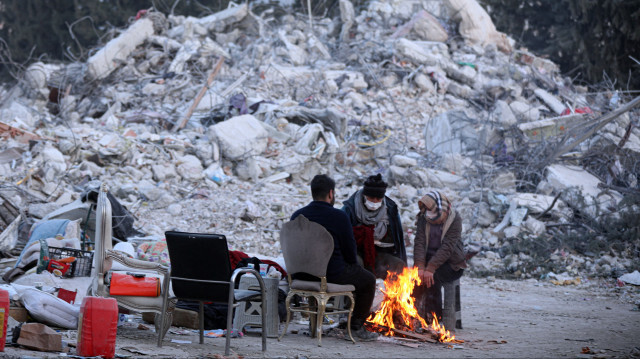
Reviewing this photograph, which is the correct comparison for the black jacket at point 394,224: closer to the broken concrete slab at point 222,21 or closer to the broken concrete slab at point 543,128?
the broken concrete slab at point 543,128

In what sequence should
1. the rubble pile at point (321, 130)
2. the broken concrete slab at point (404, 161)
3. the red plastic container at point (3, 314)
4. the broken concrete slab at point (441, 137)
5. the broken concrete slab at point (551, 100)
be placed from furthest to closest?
the broken concrete slab at point (551, 100), the broken concrete slab at point (441, 137), the broken concrete slab at point (404, 161), the rubble pile at point (321, 130), the red plastic container at point (3, 314)

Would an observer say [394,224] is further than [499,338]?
Yes

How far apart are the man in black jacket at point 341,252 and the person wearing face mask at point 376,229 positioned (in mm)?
452

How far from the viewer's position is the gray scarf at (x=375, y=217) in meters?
5.50

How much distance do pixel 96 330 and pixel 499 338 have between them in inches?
128

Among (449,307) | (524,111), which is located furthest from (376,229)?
(524,111)

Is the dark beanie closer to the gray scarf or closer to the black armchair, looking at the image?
the gray scarf

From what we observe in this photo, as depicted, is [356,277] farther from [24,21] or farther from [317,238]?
[24,21]

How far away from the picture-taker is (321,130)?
12430mm

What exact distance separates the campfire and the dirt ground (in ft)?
0.78

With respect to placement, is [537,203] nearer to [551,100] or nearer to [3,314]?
[551,100]

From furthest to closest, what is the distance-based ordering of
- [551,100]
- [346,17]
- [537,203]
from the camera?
[346,17], [551,100], [537,203]

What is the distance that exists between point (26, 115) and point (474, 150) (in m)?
9.26

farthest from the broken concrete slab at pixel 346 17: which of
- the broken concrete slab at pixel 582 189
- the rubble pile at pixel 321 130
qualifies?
the broken concrete slab at pixel 582 189
